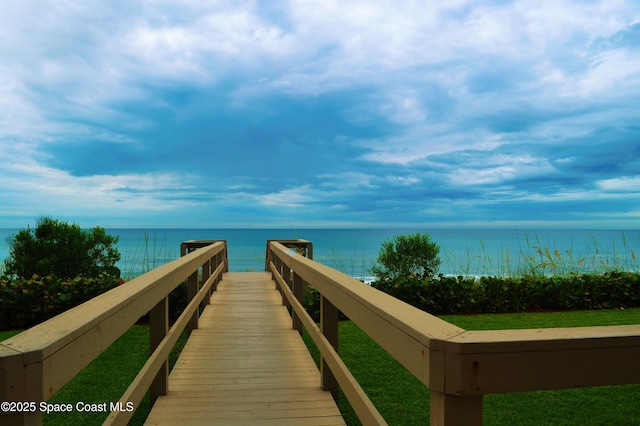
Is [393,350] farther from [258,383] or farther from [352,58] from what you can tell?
[352,58]

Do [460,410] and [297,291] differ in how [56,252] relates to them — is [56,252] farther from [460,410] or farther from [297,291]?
[460,410]

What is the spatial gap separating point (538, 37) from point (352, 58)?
6625 millimetres

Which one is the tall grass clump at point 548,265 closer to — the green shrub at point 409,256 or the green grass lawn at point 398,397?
the green shrub at point 409,256

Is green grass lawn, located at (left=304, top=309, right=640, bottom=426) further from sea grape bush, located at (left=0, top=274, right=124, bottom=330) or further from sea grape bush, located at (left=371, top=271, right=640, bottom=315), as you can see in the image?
sea grape bush, located at (left=0, top=274, right=124, bottom=330)

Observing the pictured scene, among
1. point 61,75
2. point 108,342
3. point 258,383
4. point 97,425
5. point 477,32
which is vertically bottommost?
point 97,425

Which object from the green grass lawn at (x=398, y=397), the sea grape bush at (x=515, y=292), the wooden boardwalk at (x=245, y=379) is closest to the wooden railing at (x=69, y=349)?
the wooden boardwalk at (x=245, y=379)

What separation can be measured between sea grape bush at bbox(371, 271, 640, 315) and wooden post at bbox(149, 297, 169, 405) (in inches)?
205

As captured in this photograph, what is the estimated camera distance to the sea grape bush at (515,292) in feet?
26.4

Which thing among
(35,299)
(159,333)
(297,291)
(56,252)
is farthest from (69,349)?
(56,252)

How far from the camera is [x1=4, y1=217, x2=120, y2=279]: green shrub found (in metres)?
11.7

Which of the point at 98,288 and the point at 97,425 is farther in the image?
the point at 98,288

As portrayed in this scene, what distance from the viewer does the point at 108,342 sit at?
174cm

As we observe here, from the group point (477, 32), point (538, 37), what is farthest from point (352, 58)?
point (538, 37)

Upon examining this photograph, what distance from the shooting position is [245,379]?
3.59 m
